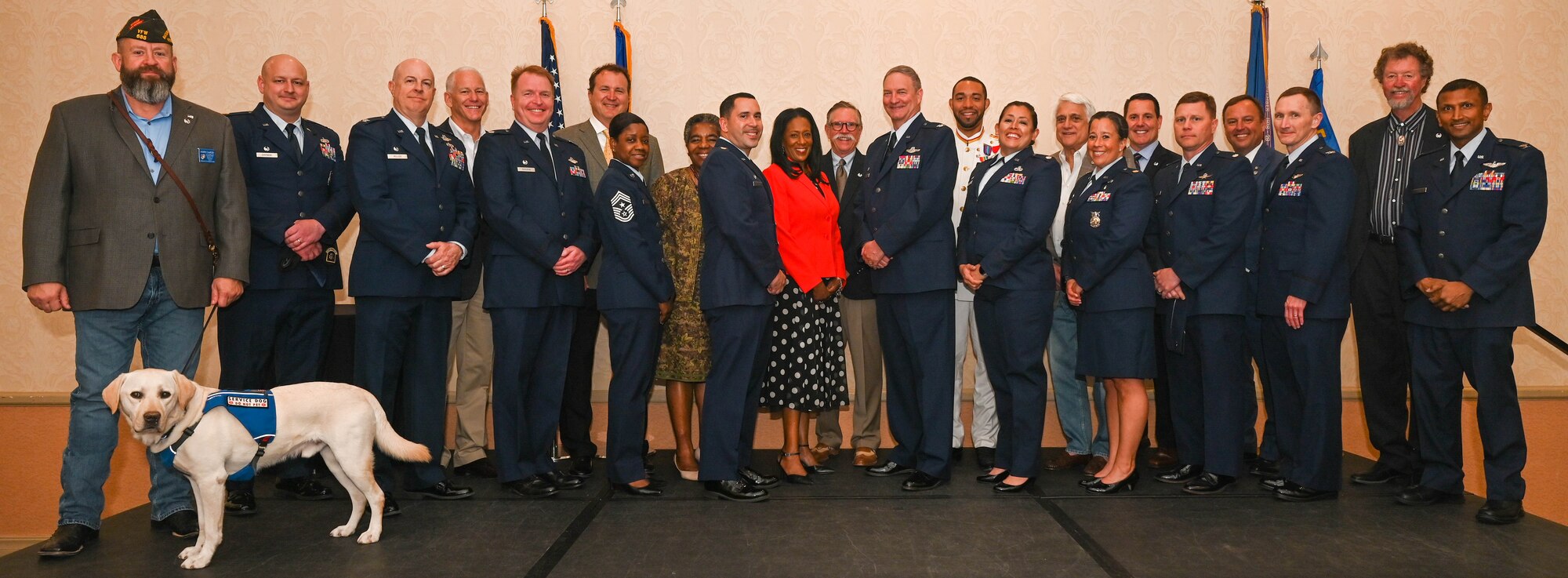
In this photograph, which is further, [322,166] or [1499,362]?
[322,166]

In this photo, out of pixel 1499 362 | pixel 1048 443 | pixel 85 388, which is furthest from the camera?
pixel 1048 443

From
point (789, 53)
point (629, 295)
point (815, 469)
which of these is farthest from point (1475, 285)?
point (789, 53)

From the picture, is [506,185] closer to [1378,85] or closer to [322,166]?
[322,166]

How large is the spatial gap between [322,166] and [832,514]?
100 inches

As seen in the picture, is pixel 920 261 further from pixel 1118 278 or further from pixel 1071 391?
pixel 1071 391

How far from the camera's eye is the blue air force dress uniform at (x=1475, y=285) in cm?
353

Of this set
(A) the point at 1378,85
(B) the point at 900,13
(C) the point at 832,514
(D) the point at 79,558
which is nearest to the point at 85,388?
(D) the point at 79,558

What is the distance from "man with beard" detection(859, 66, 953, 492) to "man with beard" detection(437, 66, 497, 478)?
1.76m

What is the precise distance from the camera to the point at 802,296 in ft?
13.4

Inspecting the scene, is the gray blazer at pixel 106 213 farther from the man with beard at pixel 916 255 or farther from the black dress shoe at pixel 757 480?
the man with beard at pixel 916 255

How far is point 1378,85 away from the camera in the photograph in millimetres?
5617

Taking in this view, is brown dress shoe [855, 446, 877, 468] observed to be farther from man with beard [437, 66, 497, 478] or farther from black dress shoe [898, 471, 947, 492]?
man with beard [437, 66, 497, 478]

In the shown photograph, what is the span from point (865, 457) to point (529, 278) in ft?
5.91

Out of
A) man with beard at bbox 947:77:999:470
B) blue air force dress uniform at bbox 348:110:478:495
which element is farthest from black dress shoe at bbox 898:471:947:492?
blue air force dress uniform at bbox 348:110:478:495
